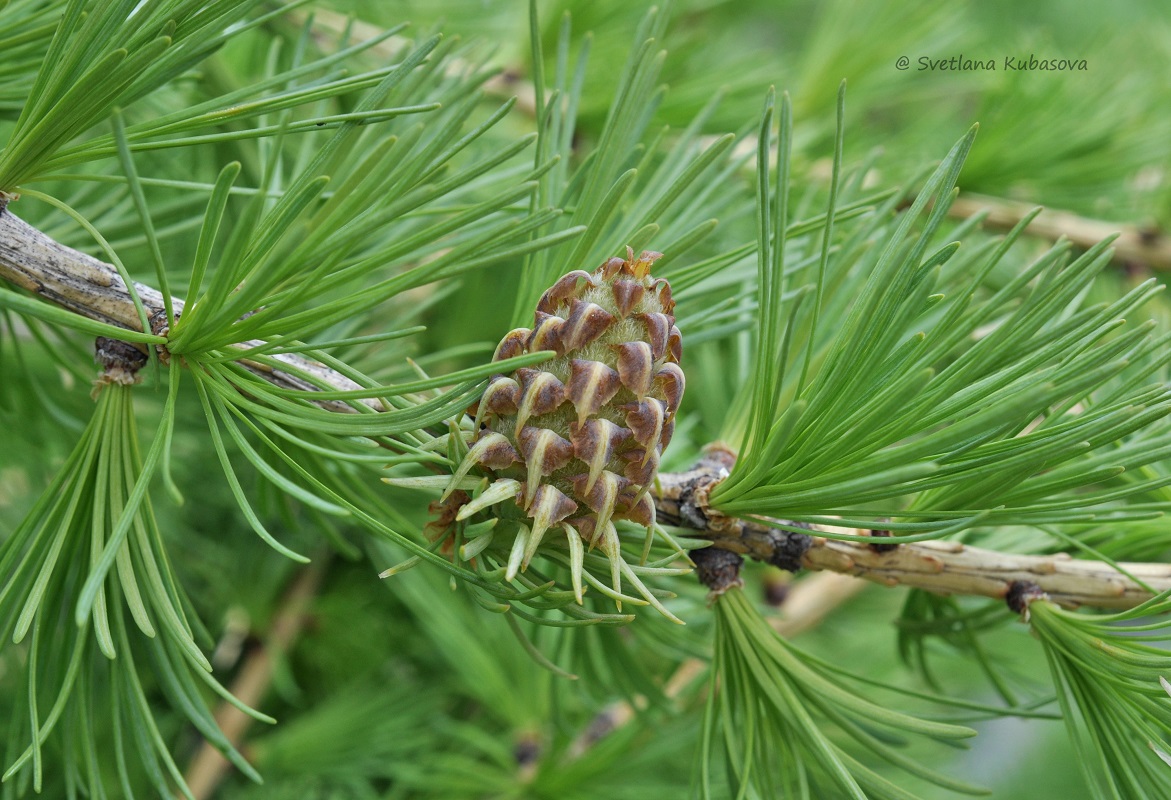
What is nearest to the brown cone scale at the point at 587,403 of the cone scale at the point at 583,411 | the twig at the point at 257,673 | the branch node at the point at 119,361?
the cone scale at the point at 583,411

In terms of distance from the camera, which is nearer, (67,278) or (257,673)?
(67,278)

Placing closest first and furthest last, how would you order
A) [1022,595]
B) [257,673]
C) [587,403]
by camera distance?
[587,403], [1022,595], [257,673]

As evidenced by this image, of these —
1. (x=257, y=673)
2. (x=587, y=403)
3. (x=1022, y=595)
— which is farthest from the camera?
(x=257, y=673)

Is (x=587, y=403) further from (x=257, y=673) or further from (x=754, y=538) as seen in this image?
(x=257, y=673)

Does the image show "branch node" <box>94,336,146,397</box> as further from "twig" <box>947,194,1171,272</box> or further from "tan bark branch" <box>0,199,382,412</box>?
"twig" <box>947,194,1171,272</box>

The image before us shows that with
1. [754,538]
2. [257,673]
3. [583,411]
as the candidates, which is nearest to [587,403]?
[583,411]

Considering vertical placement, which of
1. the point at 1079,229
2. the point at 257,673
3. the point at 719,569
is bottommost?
the point at 257,673

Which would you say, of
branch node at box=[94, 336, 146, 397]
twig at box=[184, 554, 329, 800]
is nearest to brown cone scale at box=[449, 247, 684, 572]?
branch node at box=[94, 336, 146, 397]
